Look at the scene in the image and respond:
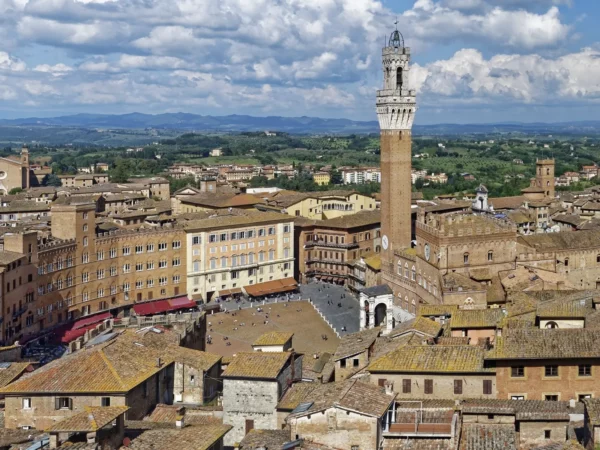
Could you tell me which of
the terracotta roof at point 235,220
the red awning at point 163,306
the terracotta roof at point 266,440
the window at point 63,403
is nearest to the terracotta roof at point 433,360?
the terracotta roof at point 266,440

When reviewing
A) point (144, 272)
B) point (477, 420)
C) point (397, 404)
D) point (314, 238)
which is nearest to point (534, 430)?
point (477, 420)

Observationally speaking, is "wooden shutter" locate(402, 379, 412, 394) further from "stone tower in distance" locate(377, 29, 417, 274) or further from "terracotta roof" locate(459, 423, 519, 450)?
"stone tower in distance" locate(377, 29, 417, 274)

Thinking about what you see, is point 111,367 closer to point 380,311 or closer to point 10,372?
point 10,372

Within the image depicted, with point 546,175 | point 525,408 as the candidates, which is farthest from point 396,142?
point 546,175

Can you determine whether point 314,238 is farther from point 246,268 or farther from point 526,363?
point 526,363

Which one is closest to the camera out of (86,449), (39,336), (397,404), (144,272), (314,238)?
(86,449)

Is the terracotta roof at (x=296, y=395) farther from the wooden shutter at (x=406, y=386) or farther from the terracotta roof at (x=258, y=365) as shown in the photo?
the wooden shutter at (x=406, y=386)

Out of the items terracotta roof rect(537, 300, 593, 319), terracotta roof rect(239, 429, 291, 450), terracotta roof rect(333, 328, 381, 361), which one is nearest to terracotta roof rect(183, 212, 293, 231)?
terracotta roof rect(333, 328, 381, 361)
